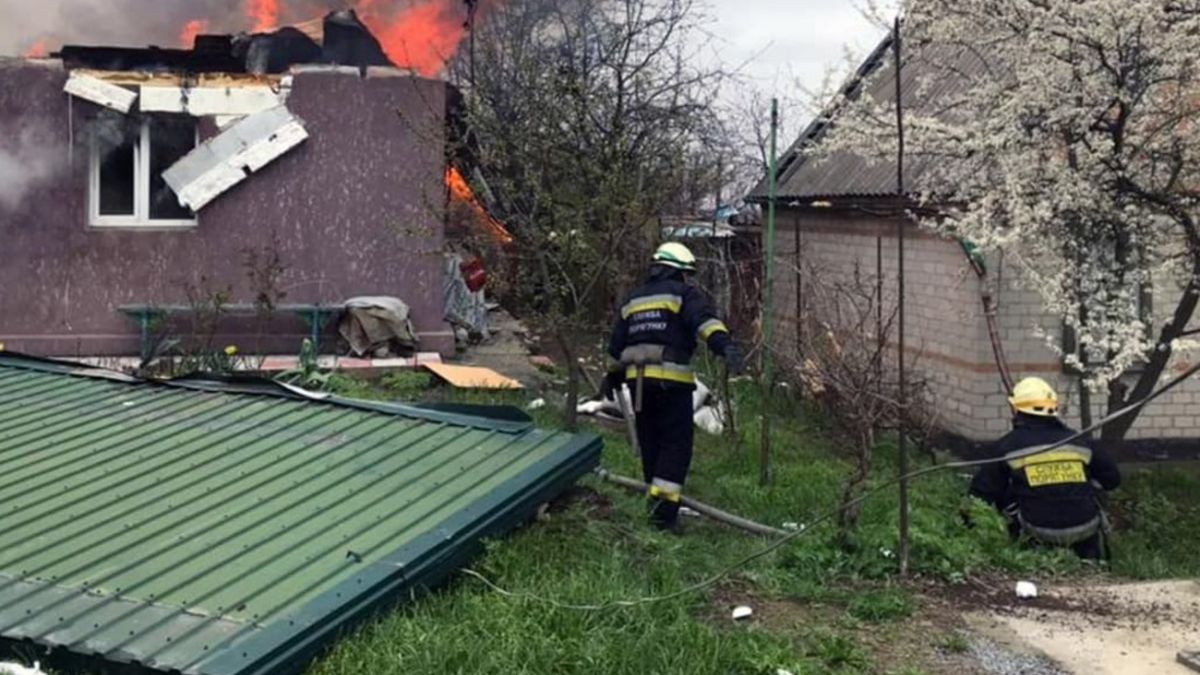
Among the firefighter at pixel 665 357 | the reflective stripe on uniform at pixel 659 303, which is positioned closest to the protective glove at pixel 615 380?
the firefighter at pixel 665 357

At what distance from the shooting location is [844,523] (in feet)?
18.7

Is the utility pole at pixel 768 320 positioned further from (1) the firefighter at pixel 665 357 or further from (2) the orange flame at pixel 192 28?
(2) the orange flame at pixel 192 28

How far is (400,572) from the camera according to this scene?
426 centimetres

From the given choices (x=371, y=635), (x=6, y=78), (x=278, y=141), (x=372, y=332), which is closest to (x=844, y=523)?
(x=371, y=635)

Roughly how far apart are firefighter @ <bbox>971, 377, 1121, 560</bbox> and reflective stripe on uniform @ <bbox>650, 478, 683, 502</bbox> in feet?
6.13

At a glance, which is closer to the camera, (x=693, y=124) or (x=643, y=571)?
(x=643, y=571)

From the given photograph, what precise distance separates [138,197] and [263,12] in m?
3.37

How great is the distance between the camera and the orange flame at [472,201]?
8.83 metres

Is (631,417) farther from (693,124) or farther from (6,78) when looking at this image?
(6,78)

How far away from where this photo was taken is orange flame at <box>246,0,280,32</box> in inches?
515

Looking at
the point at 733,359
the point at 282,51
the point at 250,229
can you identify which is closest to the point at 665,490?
the point at 733,359

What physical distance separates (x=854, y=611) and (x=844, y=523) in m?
1.02

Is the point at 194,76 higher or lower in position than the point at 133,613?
higher

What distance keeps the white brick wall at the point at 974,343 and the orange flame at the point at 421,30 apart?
455 cm
